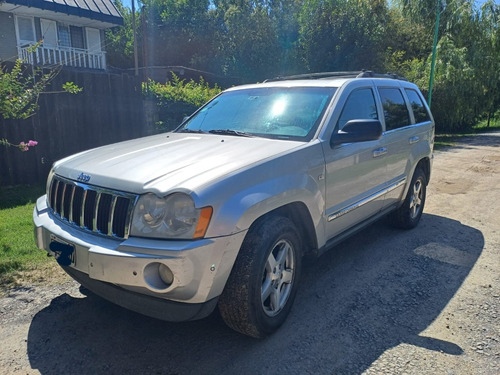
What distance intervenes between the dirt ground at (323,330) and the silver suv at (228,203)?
0.29 meters

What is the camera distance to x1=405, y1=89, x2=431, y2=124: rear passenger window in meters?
5.48

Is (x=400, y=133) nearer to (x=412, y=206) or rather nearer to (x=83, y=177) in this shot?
(x=412, y=206)

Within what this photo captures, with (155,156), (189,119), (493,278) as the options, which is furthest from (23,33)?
(493,278)

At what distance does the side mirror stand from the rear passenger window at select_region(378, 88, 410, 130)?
1152mm

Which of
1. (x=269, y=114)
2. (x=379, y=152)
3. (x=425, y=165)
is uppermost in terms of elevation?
(x=269, y=114)

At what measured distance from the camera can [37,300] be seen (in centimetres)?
362

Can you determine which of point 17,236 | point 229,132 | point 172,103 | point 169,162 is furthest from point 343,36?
point 169,162

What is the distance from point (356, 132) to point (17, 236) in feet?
13.5

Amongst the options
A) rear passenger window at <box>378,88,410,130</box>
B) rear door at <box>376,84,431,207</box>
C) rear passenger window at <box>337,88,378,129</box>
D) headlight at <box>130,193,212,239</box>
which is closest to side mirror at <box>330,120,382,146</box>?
rear passenger window at <box>337,88,378,129</box>

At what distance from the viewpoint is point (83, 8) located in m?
16.0

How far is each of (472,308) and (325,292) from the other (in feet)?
4.05

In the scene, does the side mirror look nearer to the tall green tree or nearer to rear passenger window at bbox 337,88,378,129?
rear passenger window at bbox 337,88,378,129

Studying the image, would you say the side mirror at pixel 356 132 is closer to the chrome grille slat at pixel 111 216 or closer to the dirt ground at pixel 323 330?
the dirt ground at pixel 323 330

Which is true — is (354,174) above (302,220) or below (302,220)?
above
